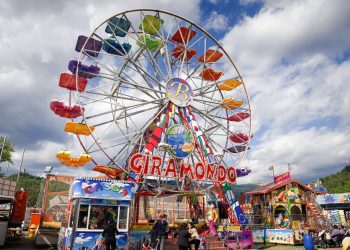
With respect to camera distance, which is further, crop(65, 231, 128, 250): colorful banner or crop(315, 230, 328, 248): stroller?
crop(315, 230, 328, 248): stroller

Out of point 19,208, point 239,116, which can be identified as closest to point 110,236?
point 19,208

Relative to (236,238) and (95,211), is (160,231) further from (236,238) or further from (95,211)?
(236,238)

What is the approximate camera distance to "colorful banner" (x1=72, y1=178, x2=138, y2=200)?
11.8m

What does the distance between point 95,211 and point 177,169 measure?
672 centimetres

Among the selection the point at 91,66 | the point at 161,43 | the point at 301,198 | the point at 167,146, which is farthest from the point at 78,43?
the point at 301,198

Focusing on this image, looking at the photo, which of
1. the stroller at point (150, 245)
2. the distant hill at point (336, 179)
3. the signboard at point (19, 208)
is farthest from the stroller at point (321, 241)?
the distant hill at point (336, 179)

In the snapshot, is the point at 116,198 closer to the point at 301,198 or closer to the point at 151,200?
the point at 151,200

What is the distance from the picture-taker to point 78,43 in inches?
748

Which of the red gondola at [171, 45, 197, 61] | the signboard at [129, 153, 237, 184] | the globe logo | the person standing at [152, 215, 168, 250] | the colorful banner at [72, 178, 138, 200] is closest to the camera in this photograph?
the person standing at [152, 215, 168, 250]

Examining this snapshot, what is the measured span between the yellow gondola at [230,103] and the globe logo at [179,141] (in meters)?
5.15

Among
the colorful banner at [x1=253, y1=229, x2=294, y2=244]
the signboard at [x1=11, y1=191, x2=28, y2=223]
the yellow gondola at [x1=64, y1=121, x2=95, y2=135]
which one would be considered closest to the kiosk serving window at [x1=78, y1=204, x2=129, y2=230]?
the yellow gondola at [x1=64, y1=121, x2=95, y2=135]

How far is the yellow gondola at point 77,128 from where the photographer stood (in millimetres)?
17500

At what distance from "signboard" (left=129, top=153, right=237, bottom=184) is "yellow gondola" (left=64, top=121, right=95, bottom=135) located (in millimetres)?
3600

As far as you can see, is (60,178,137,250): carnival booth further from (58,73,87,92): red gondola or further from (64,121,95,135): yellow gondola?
(58,73,87,92): red gondola
